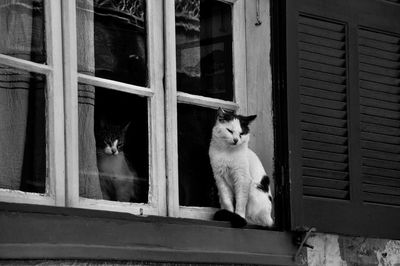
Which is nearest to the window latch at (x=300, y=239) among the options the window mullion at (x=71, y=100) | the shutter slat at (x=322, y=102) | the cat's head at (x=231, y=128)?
the cat's head at (x=231, y=128)

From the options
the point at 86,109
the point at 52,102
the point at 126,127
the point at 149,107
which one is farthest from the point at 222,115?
the point at 52,102

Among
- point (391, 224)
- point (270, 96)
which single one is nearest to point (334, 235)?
point (391, 224)

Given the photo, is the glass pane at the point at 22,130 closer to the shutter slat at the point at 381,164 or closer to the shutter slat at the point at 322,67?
the shutter slat at the point at 322,67

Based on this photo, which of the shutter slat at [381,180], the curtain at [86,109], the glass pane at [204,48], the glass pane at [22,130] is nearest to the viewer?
the glass pane at [22,130]

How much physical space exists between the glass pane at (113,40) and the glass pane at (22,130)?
0.94 feet

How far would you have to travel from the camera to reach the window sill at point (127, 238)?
3.91 meters

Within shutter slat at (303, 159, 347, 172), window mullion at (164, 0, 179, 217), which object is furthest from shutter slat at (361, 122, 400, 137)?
window mullion at (164, 0, 179, 217)

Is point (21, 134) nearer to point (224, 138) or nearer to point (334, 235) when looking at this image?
point (224, 138)

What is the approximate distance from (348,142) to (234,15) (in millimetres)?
795

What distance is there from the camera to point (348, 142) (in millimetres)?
5254

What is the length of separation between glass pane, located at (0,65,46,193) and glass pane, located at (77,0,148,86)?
29 cm

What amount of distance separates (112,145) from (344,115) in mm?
1248

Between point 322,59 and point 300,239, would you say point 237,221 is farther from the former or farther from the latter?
point 322,59

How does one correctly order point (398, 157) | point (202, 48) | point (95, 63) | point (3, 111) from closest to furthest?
point (3, 111)
point (95, 63)
point (202, 48)
point (398, 157)
